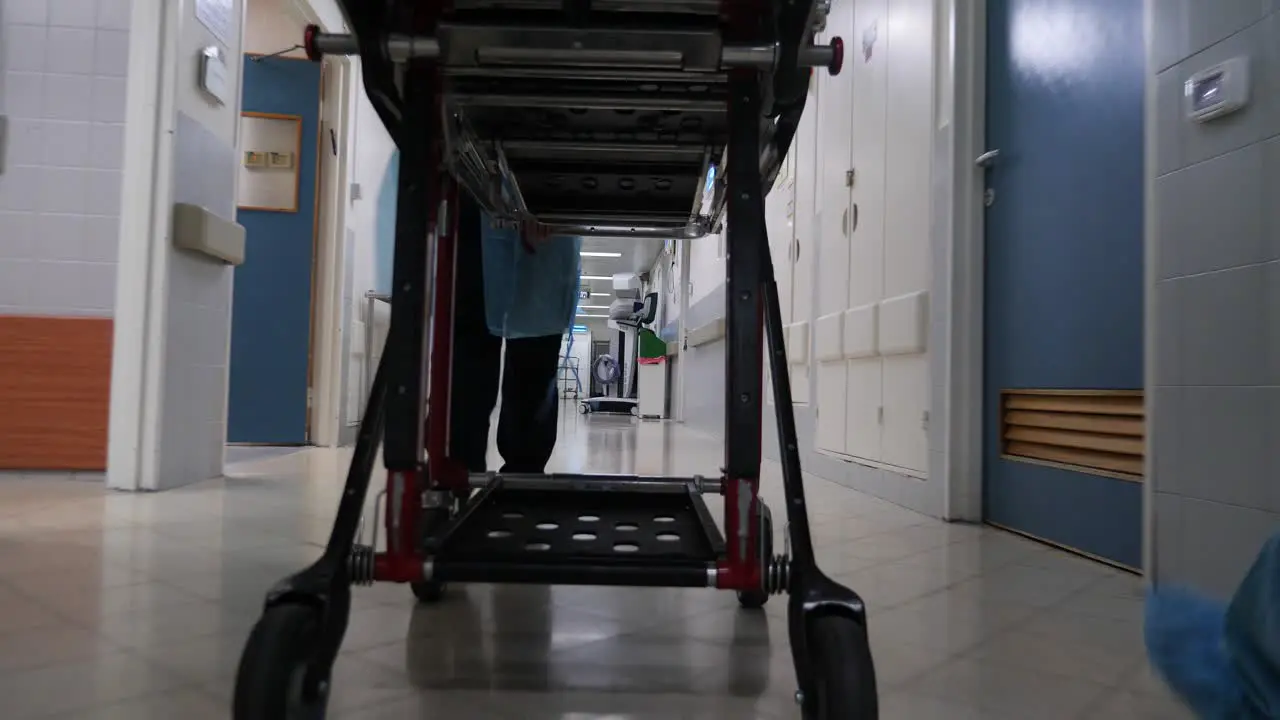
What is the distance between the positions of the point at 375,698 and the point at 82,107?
299cm

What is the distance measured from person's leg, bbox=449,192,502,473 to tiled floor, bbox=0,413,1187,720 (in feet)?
0.94

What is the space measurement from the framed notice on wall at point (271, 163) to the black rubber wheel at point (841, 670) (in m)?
4.21

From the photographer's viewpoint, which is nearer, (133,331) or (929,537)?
(929,537)

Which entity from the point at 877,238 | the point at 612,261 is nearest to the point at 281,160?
the point at 877,238

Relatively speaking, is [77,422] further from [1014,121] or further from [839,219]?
[1014,121]

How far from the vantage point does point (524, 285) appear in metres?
1.62

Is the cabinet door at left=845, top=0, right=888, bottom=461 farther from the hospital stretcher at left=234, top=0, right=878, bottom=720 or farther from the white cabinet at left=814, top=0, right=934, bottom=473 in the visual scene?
the hospital stretcher at left=234, top=0, right=878, bottom=720

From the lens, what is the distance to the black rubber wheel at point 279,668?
61 centimetres

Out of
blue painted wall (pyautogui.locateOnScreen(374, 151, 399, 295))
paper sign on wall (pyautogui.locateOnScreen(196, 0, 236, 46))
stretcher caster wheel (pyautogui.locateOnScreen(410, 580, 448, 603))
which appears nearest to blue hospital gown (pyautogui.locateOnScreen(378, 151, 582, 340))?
stretcher caster wheel (pyautogui.locateOnScreen(410, 580, 448, 603))

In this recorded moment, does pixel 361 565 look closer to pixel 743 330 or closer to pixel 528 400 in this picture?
pixel 743 330

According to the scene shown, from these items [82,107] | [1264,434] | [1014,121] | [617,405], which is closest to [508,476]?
[1264,434]

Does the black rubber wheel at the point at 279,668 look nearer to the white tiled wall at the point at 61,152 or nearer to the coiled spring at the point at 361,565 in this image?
the coiled spring at the point at 361,565

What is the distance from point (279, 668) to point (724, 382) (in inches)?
24.6

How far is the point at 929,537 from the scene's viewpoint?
2.03 m
